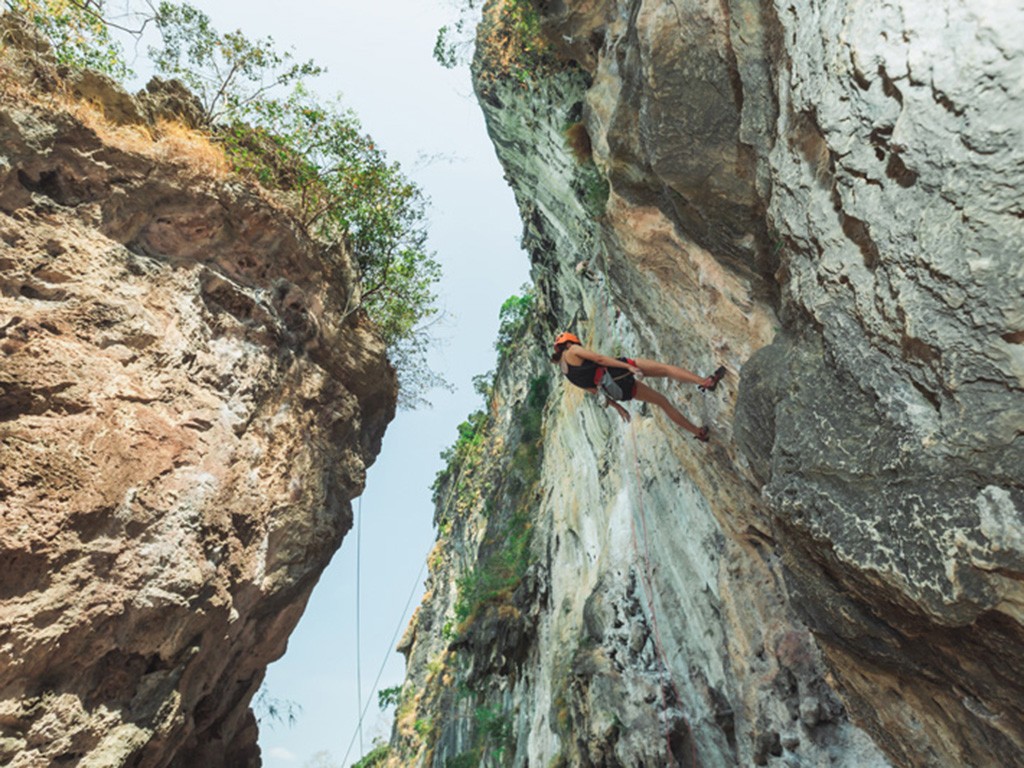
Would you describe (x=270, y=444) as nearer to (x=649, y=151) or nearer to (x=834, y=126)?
(x=649, y=151)

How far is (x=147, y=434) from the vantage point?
24.5 ft

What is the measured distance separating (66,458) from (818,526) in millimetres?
7140

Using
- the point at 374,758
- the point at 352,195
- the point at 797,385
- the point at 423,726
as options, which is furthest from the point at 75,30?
the point at 374,758

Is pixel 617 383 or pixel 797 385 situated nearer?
pixel 797 385

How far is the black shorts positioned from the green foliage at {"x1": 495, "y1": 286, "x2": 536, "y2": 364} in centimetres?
1899

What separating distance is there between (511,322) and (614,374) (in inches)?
814

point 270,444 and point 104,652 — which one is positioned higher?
point 270,444

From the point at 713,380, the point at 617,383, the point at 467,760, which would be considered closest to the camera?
the point at 713,380

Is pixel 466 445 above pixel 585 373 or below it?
above

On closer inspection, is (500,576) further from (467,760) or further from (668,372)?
(668,372)

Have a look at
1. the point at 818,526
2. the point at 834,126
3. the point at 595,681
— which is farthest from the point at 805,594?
the point at 595,681

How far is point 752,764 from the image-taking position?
678 cm

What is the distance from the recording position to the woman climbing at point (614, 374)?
7.27 m

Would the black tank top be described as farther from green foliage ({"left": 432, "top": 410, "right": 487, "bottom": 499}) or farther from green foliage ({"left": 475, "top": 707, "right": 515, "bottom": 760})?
green foliage ({"left": 432, "top": 410, "right": 487, "bottom": 499})
